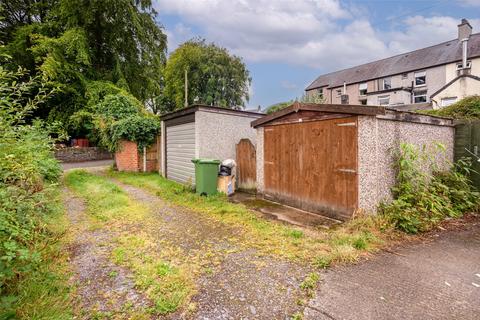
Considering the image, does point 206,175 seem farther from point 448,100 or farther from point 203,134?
point 448,100

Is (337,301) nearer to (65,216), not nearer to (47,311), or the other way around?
(47,311)

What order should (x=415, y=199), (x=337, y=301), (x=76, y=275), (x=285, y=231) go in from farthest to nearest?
(x=415, y=199), (x=285, y=231), (x=76, y=275), (x=337, y=301)

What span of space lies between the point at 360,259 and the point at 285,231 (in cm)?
133

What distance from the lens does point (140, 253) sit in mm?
3762

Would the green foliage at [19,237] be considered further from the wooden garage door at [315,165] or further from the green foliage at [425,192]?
the green foliage at [425,192]

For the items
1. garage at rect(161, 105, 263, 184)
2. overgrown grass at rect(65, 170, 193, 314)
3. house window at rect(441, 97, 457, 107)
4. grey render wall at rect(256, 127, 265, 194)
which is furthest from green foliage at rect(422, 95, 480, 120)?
house window at rect(441, 97, 457, 107)

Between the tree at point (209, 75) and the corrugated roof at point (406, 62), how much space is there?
11.8m

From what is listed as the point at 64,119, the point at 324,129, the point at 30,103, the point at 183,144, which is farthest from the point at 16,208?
the point at 64,119

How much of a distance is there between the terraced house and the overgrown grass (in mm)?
19171

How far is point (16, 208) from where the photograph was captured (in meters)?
2.29

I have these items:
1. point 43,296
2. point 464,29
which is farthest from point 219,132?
point 464,29

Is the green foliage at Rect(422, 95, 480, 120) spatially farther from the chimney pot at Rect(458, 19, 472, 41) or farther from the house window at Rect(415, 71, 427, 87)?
the chimney pot at Rect(458, 19, 472, 41)

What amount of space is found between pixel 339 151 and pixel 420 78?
25859 millimetres

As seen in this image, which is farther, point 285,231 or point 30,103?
point 285,231
